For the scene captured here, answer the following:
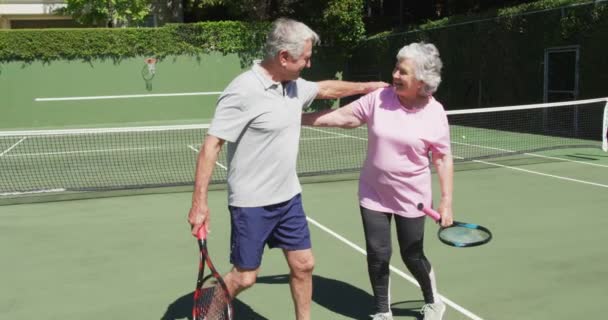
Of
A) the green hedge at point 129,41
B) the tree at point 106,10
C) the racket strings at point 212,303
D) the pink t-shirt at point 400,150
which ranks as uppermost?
the tree at point 106,10

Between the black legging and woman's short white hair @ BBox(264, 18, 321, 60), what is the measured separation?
1.12 meters

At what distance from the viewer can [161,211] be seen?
24.1ft

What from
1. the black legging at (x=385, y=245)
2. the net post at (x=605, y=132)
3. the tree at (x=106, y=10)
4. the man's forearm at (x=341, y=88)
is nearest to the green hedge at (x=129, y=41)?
Result: the tree at (x=106, y=10)

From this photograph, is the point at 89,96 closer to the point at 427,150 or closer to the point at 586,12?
the point at 586,12

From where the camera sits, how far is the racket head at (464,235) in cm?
338

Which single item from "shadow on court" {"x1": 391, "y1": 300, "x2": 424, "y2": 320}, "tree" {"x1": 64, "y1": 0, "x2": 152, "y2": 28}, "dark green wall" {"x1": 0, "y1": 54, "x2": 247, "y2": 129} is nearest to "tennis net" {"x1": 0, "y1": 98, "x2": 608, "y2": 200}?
"dark green wall" {"x1": 0, "y1": 54, "x2": 247, "y2": 129}

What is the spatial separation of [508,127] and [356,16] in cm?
863

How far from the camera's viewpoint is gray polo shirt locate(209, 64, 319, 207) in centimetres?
305

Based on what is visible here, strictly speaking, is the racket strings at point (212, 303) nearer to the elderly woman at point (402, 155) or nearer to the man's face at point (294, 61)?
the elderly woman at point (402, 155)

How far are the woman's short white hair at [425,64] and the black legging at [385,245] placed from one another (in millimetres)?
791

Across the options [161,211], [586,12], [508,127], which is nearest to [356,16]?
[508,127]

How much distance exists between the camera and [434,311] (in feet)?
12.4

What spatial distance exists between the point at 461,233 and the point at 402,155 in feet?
1.87

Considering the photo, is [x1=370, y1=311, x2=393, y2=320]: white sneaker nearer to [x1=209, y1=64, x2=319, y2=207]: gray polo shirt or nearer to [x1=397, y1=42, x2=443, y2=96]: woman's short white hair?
[x1=209, y1=64, x2=319, y2=207]: gray polo shirt
